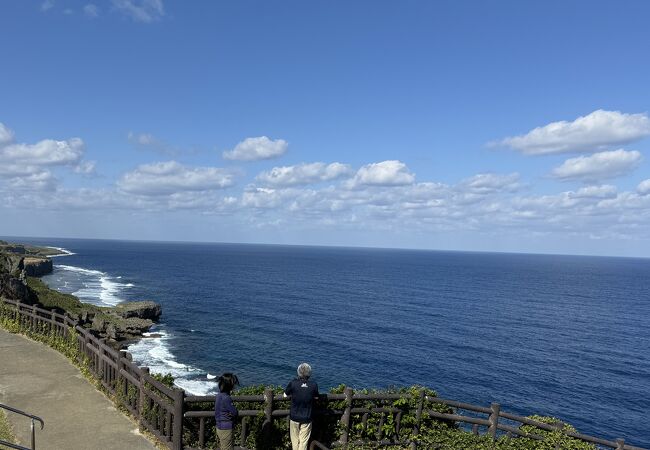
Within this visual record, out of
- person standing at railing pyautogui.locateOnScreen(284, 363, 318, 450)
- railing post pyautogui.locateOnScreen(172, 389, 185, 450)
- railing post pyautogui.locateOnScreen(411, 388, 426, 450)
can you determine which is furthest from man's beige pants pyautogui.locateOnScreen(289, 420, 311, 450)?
railing post pyautogui.locateOnScreen(411, 388, 426, 450)

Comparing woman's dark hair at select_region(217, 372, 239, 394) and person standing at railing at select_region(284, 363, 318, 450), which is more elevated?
woman's dark hair at select_region(217, 372, 239, 394)

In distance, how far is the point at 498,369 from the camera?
49562 mm

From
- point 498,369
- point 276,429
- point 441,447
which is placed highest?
point 276,429

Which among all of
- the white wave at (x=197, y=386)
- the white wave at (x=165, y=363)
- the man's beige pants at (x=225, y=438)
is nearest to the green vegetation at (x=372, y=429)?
the man's beige pants at (x=225, y=438)

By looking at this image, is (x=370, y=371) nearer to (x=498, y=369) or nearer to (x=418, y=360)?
(x=418, y=360)

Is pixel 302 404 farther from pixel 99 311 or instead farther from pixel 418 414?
pixel 99 311

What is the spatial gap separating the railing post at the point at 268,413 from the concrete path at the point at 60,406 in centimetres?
268

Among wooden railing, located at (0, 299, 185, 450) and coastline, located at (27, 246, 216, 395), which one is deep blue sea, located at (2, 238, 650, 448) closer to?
coastline, located at (27, 246, 216, 395)

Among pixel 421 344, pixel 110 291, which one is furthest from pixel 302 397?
pixel 110 291

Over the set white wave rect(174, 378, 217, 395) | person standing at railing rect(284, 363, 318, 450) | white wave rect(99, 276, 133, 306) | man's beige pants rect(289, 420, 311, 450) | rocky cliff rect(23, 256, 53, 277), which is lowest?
white wave rect(174, 378, 217, 395)

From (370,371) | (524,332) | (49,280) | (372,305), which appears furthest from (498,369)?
(49,280)

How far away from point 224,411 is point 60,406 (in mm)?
6454

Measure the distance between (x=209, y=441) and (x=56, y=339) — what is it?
462 inches

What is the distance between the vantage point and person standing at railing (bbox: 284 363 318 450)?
9.32 m
